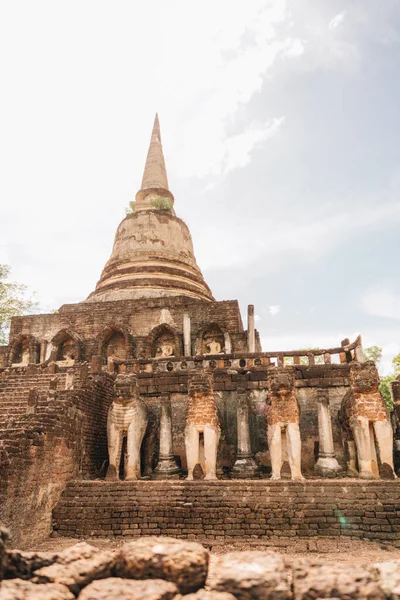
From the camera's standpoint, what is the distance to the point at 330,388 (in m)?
12.0

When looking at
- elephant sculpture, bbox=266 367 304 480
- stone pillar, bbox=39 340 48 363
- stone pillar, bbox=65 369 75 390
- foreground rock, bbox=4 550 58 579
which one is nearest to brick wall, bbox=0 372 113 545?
stone pillar, bbox=65 369 75 390

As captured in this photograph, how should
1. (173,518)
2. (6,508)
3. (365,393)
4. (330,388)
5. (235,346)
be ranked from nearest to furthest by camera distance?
(6,508)
(173,518)
(365,393)
(330,388)
(235,346)

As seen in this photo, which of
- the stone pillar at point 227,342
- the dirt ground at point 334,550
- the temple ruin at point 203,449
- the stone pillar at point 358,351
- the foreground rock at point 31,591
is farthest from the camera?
the stone pillar at point 227,342

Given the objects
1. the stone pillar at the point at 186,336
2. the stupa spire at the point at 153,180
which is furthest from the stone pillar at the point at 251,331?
the stupa spire at the point at 153,180

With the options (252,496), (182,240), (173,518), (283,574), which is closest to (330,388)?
(252,496)

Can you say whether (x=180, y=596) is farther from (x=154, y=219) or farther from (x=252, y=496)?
(x=154, y=219)

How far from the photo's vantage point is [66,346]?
1948 cm

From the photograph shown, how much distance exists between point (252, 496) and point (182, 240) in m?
17.9

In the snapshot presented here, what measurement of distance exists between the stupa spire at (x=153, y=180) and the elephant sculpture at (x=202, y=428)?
1742cm

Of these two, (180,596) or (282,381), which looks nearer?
(180,596)

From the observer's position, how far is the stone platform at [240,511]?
7.54 meters

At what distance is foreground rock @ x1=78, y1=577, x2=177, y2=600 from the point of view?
2.84m

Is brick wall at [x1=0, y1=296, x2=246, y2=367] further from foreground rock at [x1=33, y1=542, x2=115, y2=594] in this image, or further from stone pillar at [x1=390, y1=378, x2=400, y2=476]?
foreground rock at [x1=33, y1=542, x2=115, y2=594]

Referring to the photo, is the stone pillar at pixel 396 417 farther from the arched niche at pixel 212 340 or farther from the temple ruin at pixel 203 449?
the arched niche at pixel 212 340
